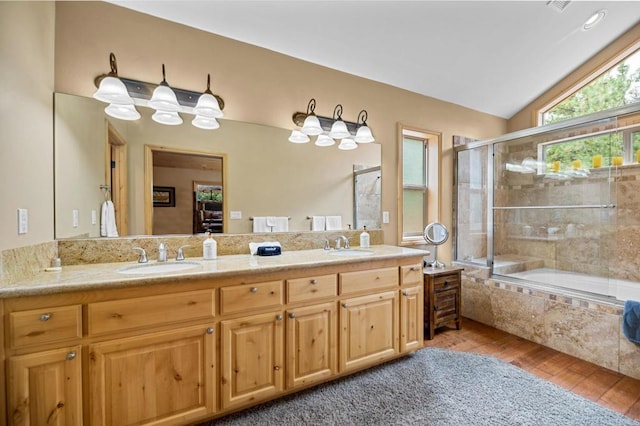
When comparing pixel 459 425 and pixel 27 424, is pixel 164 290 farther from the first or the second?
pixel 459 425

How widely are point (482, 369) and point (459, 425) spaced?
2.47 ft

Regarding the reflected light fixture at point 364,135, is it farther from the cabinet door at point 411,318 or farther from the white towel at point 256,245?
the cabinet door at point 411,318

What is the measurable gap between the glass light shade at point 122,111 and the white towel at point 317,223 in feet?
4.97

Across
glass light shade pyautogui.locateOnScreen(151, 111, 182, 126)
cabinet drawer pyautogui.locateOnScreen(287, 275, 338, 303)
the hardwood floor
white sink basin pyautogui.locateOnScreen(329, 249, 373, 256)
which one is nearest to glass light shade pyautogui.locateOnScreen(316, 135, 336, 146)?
white sink basin pyautogui.locateOnScreen(329, 249, 373, 256)

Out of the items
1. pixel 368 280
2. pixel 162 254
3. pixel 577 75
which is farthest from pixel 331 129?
pixel 577 75

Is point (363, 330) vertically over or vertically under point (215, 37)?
under

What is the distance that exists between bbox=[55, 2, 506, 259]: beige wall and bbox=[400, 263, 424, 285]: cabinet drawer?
26.4 inches

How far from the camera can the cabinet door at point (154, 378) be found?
132 centimetres

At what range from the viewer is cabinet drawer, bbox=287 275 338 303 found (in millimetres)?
1769

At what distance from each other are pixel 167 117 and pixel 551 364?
139 inches

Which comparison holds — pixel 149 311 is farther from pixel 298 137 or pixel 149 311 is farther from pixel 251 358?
pixel 298 137

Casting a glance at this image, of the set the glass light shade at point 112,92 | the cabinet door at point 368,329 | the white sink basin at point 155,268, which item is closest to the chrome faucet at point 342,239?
the cabinet door at point 368,329

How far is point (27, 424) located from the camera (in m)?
1.19

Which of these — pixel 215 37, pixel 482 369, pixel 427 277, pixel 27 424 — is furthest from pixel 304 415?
pixel 215 37
